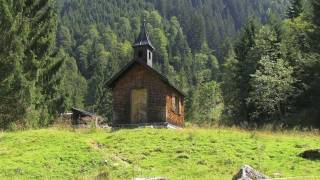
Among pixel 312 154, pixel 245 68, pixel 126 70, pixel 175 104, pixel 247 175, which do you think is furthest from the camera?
pixel 245 68

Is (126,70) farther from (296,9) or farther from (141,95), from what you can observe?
(296,9)

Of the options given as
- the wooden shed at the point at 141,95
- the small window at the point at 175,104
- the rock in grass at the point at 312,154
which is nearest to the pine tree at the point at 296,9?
the small window at the point at 175,104

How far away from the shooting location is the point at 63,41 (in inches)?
6816

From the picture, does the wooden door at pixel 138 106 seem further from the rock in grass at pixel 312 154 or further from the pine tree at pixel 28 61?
the rock in grass at pixel 312 154

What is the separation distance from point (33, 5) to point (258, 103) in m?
22.9

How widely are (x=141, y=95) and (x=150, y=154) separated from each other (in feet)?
44.3

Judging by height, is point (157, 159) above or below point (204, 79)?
below

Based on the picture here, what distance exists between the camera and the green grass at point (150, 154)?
1877 cm

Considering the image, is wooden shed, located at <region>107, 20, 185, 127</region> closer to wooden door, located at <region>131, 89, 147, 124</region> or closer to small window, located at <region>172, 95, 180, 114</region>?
wooden door, located at <region>131, 89, 147, 124</region>

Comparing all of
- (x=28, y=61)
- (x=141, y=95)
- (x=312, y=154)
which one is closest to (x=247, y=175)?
(x=312, y=154)

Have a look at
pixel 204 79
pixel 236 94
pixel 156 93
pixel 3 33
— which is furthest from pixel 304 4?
pixel 204 79

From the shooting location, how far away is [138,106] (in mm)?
35219

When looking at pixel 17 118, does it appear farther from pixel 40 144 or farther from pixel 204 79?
pixel 204 79

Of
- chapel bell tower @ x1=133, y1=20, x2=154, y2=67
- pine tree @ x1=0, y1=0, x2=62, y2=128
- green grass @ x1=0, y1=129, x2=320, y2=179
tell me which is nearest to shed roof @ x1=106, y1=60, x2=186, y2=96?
chapel bell tower @ x1=133, y1=20, x2=154, y2=67
